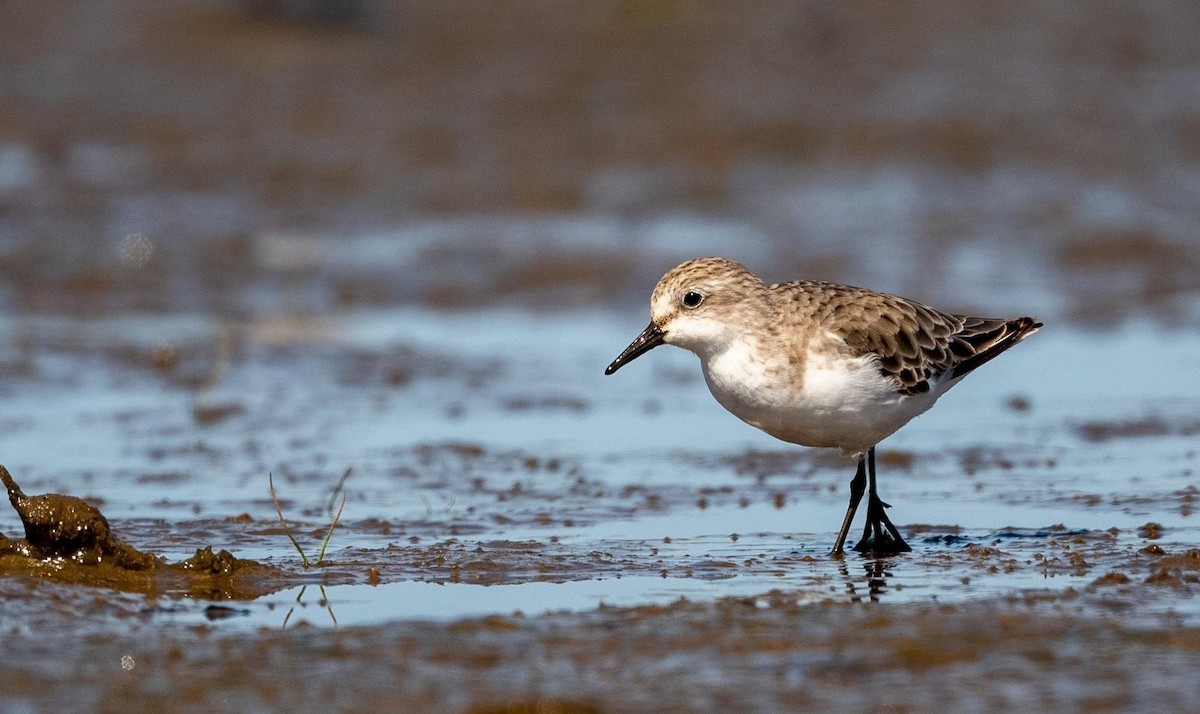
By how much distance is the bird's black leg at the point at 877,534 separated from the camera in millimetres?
7445

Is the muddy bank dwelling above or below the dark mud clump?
below

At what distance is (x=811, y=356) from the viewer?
722 cm

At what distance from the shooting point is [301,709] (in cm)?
514

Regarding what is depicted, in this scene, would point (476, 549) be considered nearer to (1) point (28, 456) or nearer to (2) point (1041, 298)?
(1) point (28, 456)

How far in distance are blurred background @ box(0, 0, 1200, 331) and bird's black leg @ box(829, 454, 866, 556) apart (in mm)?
5680

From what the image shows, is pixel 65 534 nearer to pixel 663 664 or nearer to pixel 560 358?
pixel 663 664

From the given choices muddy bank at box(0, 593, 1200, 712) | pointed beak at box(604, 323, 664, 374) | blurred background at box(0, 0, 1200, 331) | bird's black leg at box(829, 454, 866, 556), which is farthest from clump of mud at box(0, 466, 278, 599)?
blurred background at box(0, 0, 1200, 331)

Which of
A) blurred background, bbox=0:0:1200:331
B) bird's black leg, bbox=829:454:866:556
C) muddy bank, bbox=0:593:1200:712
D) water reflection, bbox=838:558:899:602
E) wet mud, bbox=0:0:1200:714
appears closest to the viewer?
muddy bank, bbox=0:593:1200:712

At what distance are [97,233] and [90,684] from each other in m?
10.4

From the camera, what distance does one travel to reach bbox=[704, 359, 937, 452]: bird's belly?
7.14 meters

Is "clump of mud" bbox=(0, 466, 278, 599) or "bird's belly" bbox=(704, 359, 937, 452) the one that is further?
"bird's belly" bbox=(704, 359, 937, 452)

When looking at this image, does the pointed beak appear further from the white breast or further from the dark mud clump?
the dark mud clump

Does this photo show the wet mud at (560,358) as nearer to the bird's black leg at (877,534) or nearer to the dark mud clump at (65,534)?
the dark mud clump at (65,534)

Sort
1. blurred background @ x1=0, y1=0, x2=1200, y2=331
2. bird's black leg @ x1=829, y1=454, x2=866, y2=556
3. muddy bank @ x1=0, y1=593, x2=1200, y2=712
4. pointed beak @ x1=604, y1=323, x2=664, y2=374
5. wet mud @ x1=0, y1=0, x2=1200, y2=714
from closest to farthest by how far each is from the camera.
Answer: muddy bank @ x1=0, y1=593, x2=1200, y2=712 < wet mud @ x1=0, y1=0, x2=1200, y2=714 < bird's black leg @ x1=829, y1=454, x2=866, y2=556 < pointed beak @ x1=604, y1=323, x2=664, y2=374 < blurred background @ x1=0, y1=0, x2=1200, y2=331
